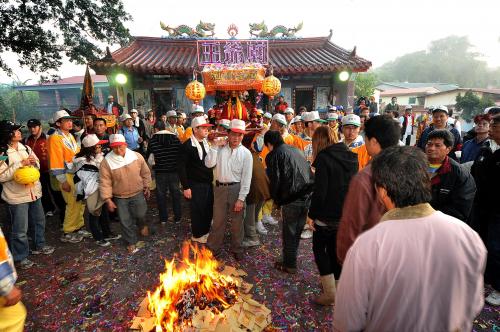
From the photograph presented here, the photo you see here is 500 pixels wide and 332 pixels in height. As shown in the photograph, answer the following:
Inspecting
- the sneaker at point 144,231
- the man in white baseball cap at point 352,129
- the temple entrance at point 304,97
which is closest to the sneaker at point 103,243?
the sneaker at point 144,231

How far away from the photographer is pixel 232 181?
182 inches

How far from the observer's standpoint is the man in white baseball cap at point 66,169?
5141 millimetres

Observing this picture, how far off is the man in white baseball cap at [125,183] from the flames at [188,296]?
73.4 inches

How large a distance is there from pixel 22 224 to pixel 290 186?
14.3 ft

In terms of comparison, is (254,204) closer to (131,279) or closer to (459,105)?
(131,279)

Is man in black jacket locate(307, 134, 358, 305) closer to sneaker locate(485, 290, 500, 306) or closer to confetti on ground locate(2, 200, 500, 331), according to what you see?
confetti on ground locate(2, 200, 500, 331)

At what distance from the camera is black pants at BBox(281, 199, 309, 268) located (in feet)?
13.3

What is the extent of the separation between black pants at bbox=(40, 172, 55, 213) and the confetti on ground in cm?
143

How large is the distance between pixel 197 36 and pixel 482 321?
1468cm

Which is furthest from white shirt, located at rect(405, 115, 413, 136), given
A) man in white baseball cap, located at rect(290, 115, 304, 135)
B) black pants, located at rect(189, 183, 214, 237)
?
black pants, located at rect(189, 183, 214, 237)

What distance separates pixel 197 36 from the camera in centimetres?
1395

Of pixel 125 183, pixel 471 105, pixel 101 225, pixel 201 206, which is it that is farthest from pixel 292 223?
pixel 471 105

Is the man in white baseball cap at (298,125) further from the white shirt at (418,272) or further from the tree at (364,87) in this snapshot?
the tree at (364,87)

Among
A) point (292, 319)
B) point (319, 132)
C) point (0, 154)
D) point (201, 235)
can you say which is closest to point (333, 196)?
point (319, 132)
